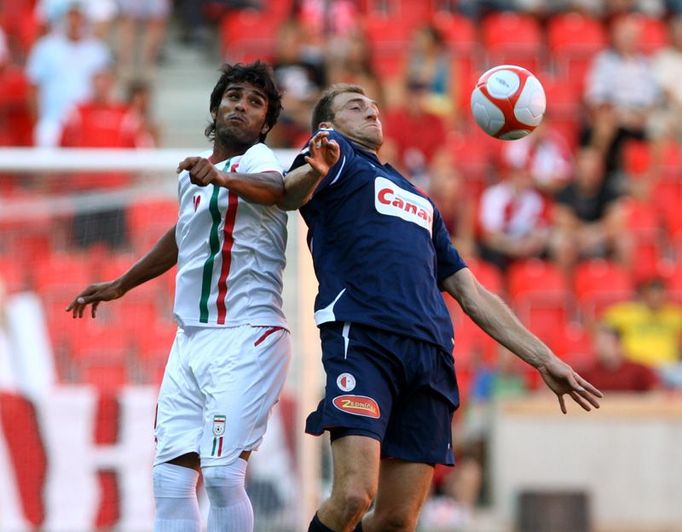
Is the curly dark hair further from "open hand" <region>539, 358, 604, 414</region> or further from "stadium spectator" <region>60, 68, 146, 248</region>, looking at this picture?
"stadium spectator" <region>60, 68, 146, 248</region>

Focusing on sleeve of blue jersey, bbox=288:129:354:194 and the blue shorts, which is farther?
sleeve of blue jersey, bbox=288:129:354:194

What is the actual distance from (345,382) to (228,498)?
2.26ft

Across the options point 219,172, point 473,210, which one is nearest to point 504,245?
point 473,210

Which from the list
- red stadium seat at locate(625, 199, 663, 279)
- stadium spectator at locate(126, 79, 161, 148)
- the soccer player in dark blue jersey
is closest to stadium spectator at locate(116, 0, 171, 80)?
stadium spectator at locate(126, 79, 161, 148)

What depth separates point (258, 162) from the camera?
20.0ft

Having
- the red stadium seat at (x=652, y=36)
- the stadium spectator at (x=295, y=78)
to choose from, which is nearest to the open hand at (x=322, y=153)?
the stadium spectator at (x=295, y=78)

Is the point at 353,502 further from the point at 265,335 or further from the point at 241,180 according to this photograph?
the point at 241,180

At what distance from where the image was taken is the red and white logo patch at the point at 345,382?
19.8 ft

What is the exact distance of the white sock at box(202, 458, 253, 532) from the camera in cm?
601

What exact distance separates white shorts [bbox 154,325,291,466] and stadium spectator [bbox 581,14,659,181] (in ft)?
31.1

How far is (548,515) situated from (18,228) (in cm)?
489

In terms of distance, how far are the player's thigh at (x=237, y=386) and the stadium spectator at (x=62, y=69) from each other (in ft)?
26.8

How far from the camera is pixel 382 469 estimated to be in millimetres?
6383

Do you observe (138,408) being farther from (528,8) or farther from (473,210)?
(528,8)
